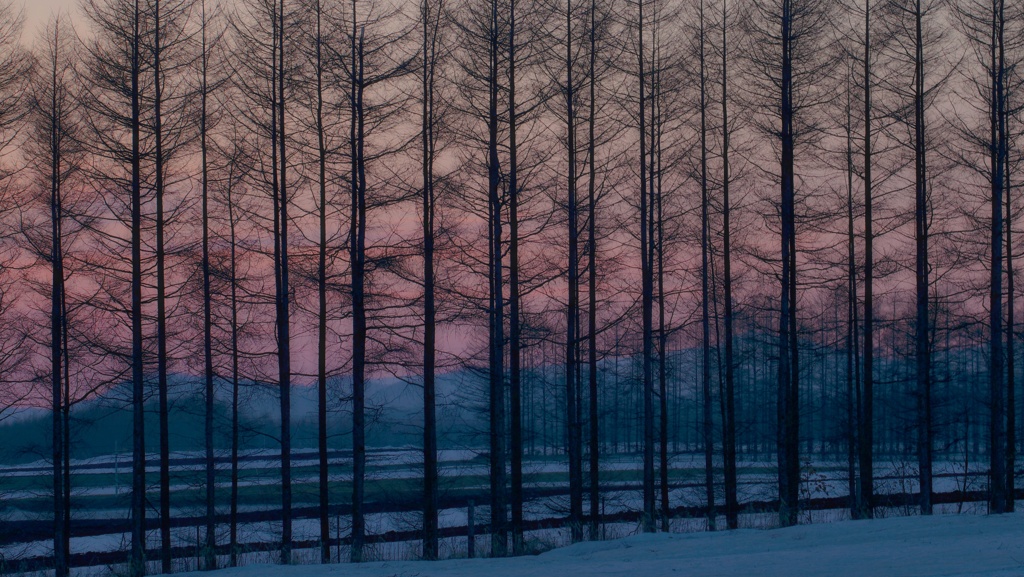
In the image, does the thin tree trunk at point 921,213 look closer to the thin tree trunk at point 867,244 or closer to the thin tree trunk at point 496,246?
the thin tree trunk at point 867,244

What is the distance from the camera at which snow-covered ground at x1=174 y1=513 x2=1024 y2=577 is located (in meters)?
7.67

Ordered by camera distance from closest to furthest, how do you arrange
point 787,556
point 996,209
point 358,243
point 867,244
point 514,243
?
point 787,556 < point 358,243 < point 514,243 < point 996,209 < point 867,244

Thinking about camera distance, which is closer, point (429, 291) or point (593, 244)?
point (429, 291)

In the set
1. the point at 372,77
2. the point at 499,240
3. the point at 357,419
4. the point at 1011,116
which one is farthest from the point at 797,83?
the point at 357,419

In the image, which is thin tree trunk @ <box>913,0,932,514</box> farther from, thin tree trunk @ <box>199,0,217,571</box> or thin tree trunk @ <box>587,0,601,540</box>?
thin tree trunk @ <box>199,0,217,571</box>

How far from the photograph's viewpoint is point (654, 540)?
10992 millimetres

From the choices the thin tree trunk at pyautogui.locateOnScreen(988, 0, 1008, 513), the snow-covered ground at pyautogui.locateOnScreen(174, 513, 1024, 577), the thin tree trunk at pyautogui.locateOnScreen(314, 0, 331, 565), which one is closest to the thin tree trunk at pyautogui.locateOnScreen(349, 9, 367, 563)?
the thin tree trunk at pyautogui.locateOnScreen(314, 0, 331, 565)

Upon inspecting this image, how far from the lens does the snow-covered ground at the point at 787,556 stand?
7.67 m

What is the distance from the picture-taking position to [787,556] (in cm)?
869

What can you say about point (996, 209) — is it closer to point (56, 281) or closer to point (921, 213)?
point (921, 213)

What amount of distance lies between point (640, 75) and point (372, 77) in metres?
6.62

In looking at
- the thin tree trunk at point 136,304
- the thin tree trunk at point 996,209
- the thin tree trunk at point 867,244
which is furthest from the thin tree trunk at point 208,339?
the thin tree trunk at point 996,209

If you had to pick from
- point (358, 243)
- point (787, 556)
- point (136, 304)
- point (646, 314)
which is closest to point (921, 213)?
point (646, 314)

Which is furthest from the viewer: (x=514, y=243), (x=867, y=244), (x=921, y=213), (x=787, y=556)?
(x=867, y=244)
